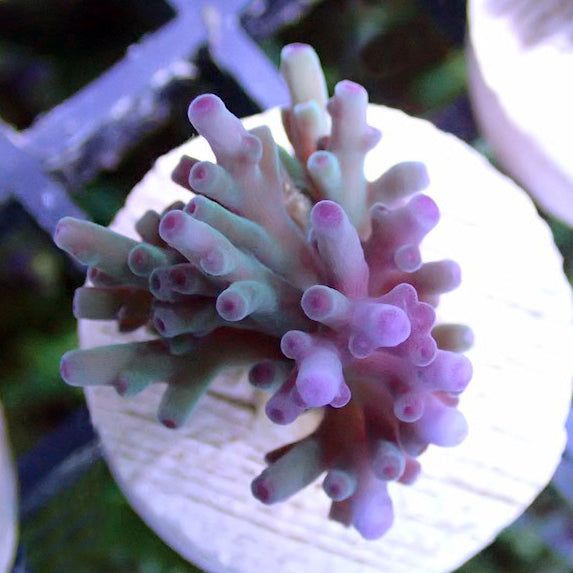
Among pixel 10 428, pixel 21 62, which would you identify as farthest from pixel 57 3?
pixel 10 428

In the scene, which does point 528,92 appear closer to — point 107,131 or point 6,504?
point 107,131

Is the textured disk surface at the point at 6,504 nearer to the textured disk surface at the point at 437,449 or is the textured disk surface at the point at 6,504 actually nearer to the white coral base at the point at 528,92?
the textured disk surface at the point at 437,449

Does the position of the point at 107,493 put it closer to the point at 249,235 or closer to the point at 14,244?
the point at 14,244

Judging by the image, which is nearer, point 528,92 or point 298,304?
point 298,304

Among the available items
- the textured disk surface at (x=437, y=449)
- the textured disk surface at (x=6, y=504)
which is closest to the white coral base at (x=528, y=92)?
the textured disk surface at (x=437, y=449)

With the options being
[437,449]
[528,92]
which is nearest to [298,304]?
[437,449]

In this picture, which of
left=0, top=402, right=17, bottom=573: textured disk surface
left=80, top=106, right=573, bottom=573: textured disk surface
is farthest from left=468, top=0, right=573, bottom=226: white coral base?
left=0, top=402, right=17, bottom=573: textured disk surface

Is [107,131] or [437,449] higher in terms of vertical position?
[107,131]
